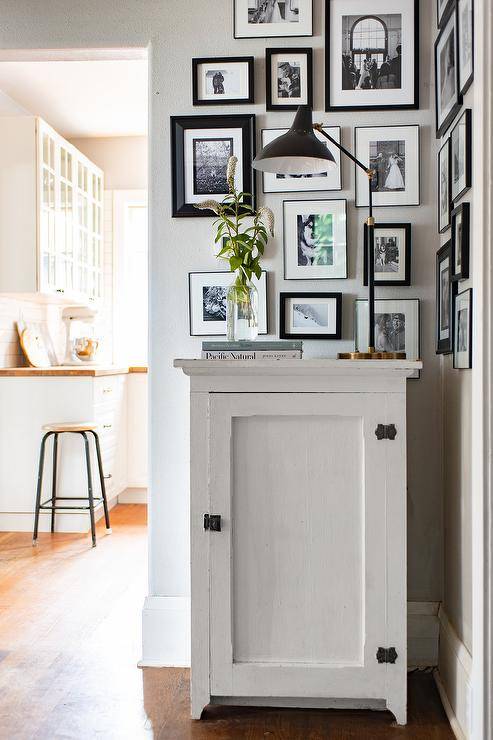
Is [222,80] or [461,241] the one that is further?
[222,80]

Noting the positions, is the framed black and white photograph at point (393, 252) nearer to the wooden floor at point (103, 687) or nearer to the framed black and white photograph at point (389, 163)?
the framed black and white photograph at point (389, 163)

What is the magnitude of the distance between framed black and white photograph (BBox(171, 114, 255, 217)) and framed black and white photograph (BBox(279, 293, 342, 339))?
15.4 inches

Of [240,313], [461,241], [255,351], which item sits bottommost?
[255,351]

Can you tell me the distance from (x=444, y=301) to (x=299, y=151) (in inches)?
26.8

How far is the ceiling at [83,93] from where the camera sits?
4344 mm

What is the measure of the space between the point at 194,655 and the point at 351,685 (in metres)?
0.45

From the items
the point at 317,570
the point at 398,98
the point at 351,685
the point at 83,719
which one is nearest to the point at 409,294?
the point at 398,98

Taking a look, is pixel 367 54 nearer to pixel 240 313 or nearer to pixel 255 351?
pixel 240 313

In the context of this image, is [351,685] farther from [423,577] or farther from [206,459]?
[206,459]

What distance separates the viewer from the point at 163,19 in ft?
8.72

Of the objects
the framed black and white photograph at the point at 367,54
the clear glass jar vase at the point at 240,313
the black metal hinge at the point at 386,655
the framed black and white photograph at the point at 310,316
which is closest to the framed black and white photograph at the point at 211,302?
the framed black and white photograph at the point at 310,316

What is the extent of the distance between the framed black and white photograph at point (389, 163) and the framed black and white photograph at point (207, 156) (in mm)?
383

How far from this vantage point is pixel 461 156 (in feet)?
6.91

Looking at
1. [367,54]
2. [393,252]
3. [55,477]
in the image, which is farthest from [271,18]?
[55,477]
